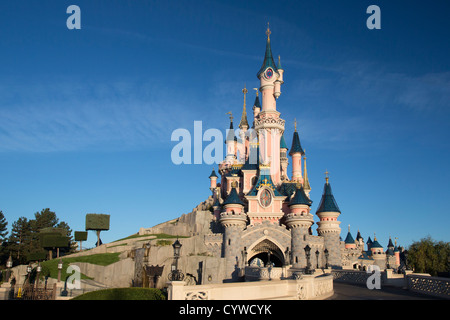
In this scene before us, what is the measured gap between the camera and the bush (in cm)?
1559

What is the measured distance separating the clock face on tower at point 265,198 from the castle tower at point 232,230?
2.79 metres

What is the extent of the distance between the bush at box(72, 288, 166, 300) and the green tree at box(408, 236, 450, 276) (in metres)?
49.4

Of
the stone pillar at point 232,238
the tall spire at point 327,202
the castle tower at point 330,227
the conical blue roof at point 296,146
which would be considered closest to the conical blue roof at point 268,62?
the conical blue roof at point 296,146

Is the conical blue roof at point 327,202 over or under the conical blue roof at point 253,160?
under

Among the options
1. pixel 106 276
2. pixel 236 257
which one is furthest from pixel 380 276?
pixel 106 276

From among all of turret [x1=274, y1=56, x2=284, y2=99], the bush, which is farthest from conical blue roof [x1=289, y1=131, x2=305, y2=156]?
the bush

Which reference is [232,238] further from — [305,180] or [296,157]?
[296,157]

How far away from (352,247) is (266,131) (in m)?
23.7

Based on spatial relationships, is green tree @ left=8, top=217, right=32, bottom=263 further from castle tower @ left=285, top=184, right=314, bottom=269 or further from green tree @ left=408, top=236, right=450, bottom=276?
green tree @ left=408, top=236, right=450, bottom=276

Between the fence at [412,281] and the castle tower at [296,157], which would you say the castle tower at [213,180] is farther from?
the fence at [412,281]

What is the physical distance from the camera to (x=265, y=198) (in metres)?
48.0

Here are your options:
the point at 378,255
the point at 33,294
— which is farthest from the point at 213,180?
the point at 33,294

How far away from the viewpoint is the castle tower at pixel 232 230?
43344 mm
